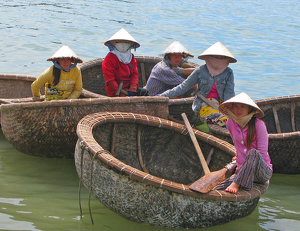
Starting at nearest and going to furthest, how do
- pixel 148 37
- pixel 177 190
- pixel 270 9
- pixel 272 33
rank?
pixel 177 190, pixel 148 37, pixel 272 33, pixel 270 9

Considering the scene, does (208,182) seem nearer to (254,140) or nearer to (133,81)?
(254,140)

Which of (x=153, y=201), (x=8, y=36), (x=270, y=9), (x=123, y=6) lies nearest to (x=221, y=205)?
(x=153, y=201)

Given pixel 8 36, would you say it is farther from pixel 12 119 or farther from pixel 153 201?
pixel 153 201

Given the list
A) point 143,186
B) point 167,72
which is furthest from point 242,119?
point 167,72

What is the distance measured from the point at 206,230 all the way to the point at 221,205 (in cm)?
27

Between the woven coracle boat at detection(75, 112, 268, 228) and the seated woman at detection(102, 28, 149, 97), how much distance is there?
941 mm

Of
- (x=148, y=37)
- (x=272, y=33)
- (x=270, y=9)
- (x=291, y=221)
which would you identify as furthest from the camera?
(x=270, y=9)

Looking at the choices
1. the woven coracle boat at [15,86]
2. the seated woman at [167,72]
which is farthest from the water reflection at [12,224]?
the woven coracle boat at [15,86]

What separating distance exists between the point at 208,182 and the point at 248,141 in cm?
41

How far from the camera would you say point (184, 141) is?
12.5ft

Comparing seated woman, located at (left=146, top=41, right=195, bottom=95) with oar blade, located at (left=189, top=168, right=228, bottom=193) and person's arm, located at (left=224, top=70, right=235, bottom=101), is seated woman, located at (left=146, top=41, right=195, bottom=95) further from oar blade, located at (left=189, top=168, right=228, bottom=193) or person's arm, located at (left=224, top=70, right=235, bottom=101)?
oar blade, located at (left=189, top=168, right=228, bottom=193)

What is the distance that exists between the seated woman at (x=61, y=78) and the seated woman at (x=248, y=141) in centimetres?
182

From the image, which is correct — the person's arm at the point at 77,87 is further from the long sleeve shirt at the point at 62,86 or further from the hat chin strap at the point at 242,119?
the hat chin strap at the point at 242,119

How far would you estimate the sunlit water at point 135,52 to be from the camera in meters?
3.14
